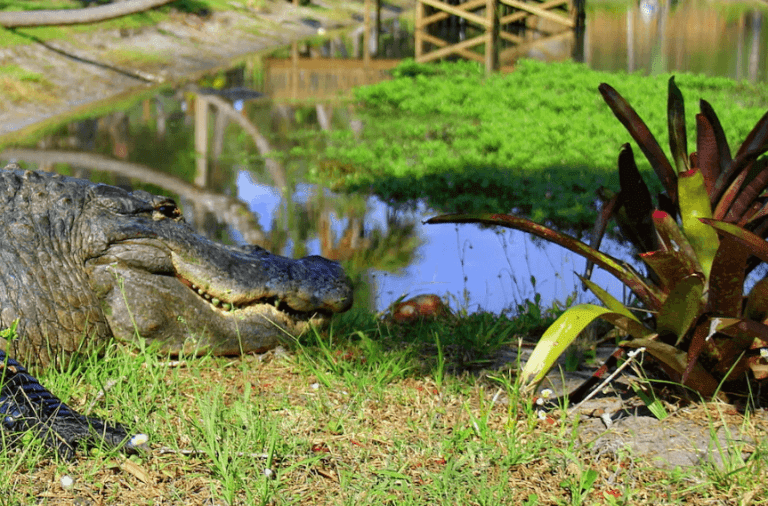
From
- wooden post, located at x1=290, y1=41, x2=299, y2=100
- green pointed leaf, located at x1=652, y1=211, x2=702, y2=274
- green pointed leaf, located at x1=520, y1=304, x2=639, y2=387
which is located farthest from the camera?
wooden post, located at x1=290, y1=41, x2=299, y2=100

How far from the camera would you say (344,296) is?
3.50 metres

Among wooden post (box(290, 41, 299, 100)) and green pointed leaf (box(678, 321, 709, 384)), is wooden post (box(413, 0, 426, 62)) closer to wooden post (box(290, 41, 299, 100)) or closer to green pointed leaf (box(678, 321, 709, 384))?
wooden post (box(290, 41, 299, 100))

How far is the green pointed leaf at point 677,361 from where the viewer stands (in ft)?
8.75

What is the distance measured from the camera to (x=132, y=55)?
13.4 metres

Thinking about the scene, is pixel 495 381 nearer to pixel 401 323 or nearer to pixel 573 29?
pixel 401 323

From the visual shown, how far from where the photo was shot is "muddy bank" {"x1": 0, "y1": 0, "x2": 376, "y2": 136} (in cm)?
1045

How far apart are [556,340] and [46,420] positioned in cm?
162

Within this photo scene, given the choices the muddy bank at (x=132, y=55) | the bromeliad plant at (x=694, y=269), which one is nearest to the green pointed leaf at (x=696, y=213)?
the bromeliad plant at (x=694, y=269)

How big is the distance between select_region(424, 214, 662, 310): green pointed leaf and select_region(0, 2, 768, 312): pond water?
97 cm

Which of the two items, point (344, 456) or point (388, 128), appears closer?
point (344, 456)

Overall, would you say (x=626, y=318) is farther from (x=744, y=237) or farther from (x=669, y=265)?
(x=744, y=237)

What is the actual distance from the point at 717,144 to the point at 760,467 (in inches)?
48.6

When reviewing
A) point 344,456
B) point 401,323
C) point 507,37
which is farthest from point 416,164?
point 507,37

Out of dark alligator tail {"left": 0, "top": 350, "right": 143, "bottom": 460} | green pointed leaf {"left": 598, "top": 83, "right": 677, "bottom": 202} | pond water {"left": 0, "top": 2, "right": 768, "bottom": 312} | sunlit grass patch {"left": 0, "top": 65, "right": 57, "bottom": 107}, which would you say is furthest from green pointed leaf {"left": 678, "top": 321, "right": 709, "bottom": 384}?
sunlit grass patch {"left": 0, "top": 65, "right": 57, "bottom": 107}
